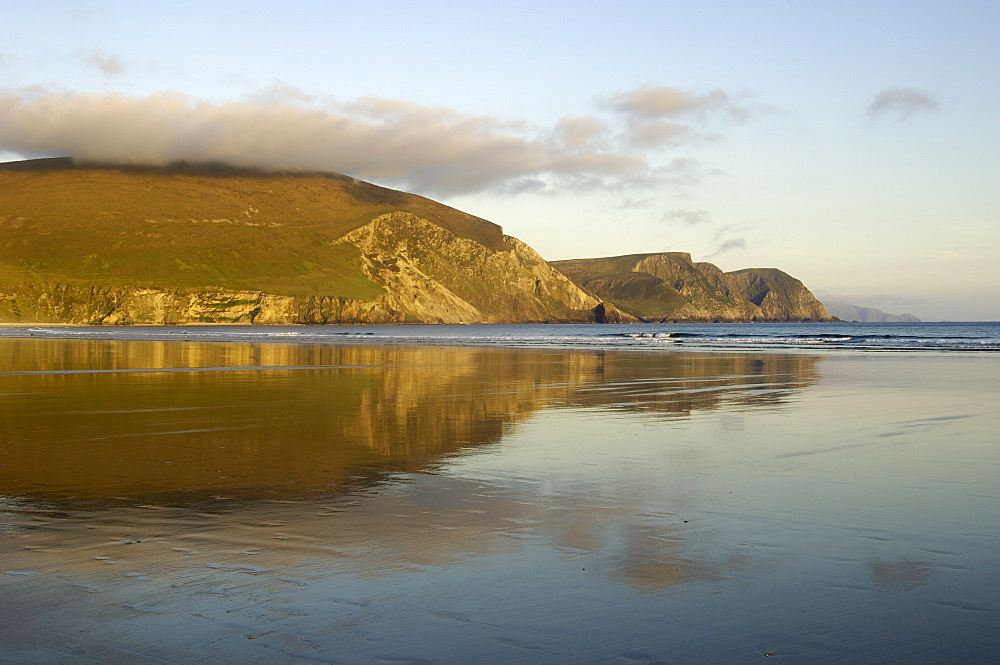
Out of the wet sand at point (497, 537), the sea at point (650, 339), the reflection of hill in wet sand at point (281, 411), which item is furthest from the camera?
the sea at point (650, 339)

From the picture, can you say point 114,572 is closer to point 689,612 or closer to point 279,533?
point 279,533

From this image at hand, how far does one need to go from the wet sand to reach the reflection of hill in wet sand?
0.11 m

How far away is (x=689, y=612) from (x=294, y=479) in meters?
5.92

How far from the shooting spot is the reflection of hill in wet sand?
34.1ft

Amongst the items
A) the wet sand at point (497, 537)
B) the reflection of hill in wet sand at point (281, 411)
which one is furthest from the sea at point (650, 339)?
the wet sand at point (497, 537)

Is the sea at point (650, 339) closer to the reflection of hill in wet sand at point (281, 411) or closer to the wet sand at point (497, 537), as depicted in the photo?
the reflection of hill in wet sand at point (281, 411)

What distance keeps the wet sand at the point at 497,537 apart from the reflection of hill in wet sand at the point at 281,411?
11 cm

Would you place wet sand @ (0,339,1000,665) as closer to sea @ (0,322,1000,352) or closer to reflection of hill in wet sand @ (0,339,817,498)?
reflection of hill in wet sand @ (0,339,817,498)

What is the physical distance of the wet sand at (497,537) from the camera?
196 inches

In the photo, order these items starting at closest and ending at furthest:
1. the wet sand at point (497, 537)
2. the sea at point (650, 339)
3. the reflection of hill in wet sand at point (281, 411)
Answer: the wet sand at point (497, 537)
the reflection of hill in wet sand at point (281, 411)
the sea at point (650, 339)

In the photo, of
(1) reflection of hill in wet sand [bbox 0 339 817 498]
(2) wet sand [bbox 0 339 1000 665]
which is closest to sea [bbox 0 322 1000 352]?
(1) reflection of hill in wet sand [bbox 0 339 817 498]

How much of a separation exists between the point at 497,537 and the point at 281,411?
1113cm

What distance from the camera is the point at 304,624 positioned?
510cm

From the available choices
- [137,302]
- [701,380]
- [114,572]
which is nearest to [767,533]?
[114,572]
